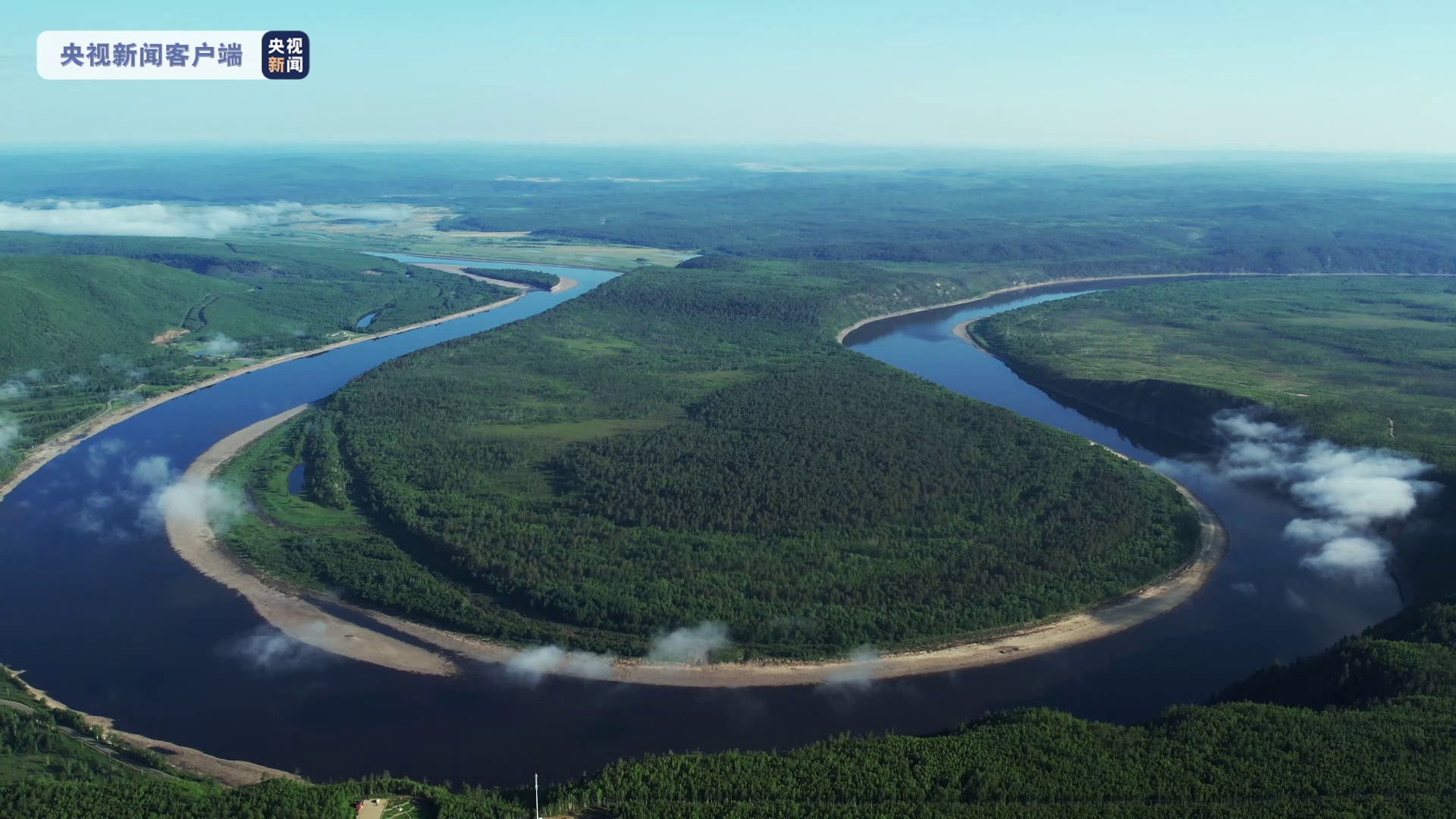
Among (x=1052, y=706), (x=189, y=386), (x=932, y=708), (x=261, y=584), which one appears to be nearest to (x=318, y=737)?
(x=261, y=584)

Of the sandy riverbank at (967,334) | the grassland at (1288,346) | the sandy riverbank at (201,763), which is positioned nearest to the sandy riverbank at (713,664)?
the sandy riverbank at (201,763)

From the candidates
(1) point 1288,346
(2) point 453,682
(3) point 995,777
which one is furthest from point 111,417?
(1) point 1288,346

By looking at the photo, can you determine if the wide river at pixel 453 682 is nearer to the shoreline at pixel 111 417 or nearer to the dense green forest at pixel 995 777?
the dense green forest at pixel 995 777

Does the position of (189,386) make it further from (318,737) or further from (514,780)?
(514,780)

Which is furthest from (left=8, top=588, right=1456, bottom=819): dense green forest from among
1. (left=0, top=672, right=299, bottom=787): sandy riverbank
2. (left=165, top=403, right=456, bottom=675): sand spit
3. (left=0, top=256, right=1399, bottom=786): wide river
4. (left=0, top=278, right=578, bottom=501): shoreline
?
(left=0, top=278, right=578, bottom=501): shoreline

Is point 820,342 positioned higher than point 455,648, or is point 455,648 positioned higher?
point 820,342

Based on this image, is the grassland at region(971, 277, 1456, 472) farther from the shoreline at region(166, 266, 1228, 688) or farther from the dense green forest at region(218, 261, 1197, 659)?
the shoreline at region(166, 266, 1228, 688)
